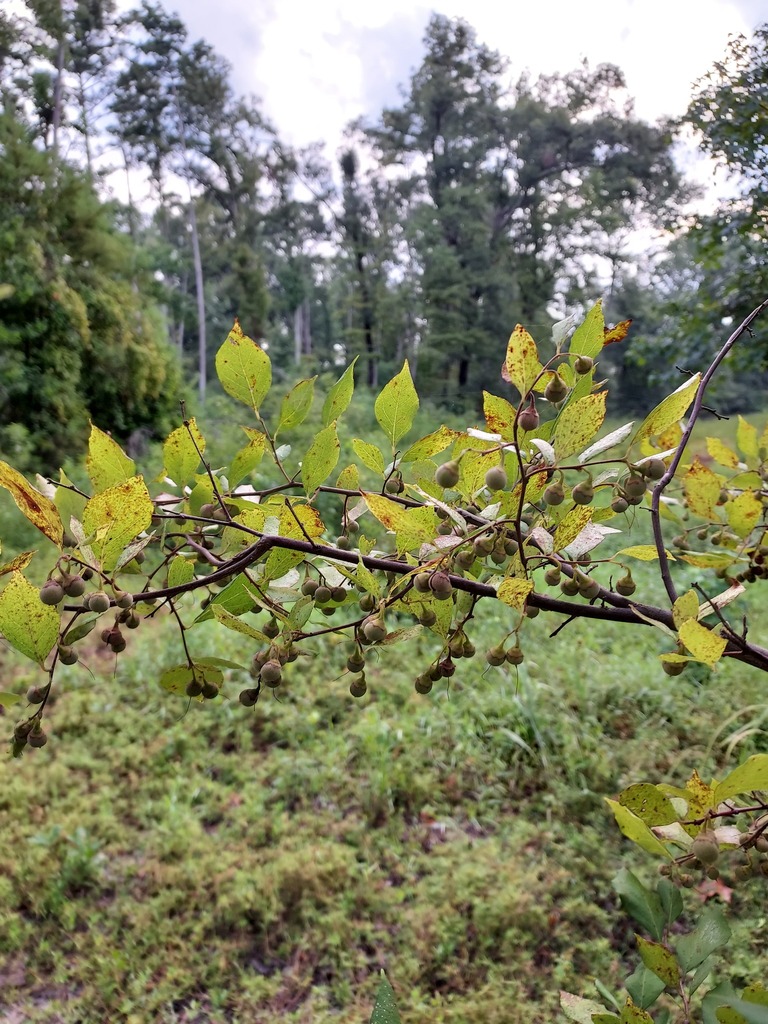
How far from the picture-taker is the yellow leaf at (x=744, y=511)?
315 mm

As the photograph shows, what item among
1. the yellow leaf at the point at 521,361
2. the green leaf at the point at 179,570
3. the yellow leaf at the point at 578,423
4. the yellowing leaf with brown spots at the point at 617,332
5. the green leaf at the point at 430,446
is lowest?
the green leaf at the point at 179,570

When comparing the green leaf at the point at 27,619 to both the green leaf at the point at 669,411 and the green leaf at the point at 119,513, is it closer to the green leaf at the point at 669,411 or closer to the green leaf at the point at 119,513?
the green leaf at the point at 119,513

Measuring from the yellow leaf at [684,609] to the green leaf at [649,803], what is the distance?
0.07 meters

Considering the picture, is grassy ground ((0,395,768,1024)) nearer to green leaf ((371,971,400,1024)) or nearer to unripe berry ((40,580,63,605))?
green leaf ((371,971,400,1024))

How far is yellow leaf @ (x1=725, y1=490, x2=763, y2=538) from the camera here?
1.03 ft

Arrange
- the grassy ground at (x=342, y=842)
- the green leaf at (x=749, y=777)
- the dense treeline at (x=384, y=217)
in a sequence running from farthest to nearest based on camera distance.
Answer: the dense treeline at (x=384, y=217), the grassy ground at (x=342, y=842), the green leaf at (x=749, y=777)

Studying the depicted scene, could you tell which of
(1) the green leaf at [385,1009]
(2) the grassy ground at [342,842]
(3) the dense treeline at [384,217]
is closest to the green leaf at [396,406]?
(1) the green leaf at [385,1009]

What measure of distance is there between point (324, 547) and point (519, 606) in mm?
91

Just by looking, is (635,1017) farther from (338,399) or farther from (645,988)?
(338,399)

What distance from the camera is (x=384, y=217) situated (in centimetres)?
758

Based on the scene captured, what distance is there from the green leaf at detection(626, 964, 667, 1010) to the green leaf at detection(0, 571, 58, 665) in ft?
1.05

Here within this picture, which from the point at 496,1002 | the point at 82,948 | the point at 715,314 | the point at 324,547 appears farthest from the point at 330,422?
the point at 715,314

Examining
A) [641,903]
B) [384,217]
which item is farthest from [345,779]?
[384,217]

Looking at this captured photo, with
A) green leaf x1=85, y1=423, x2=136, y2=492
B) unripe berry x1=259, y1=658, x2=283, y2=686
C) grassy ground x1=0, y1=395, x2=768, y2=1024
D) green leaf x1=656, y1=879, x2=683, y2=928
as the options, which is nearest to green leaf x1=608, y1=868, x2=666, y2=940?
green leaf x1=656, y1=879, x2=683, y2=928
